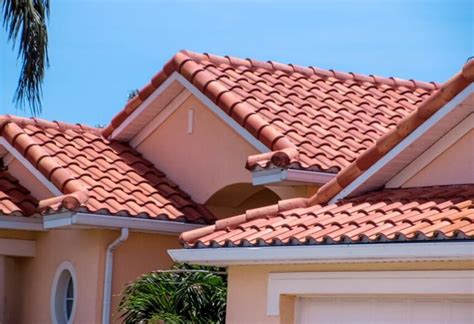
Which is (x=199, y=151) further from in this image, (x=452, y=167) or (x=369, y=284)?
(x=369, y=284)

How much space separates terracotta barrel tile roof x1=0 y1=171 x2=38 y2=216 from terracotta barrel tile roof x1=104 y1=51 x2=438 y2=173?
1.93 meters

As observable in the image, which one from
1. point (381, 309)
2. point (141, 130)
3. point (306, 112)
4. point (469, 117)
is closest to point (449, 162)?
point (469, 117)

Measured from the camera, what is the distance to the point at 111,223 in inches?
637

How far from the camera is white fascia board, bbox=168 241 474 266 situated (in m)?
10.9

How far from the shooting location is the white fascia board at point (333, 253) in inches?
427

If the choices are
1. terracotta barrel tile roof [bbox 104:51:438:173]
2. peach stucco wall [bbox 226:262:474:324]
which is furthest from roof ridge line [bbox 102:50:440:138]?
peach stucco wall [bbox 226:262:474:324]

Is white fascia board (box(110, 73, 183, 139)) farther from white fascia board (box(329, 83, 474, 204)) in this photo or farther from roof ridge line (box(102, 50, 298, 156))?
white fascia board (box(329, 83, 474, 204))

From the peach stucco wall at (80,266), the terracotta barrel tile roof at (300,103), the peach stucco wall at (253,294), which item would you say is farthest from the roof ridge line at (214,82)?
the peach stucco wall at (253,294)

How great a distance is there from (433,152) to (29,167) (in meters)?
6.58

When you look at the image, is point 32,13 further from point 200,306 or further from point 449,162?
point 449,162

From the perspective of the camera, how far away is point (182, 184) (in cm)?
1822

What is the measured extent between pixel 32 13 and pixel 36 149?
228 cm

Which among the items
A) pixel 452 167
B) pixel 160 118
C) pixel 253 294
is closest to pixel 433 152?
pixel 452 167

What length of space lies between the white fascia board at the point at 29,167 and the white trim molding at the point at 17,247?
1.00 m
